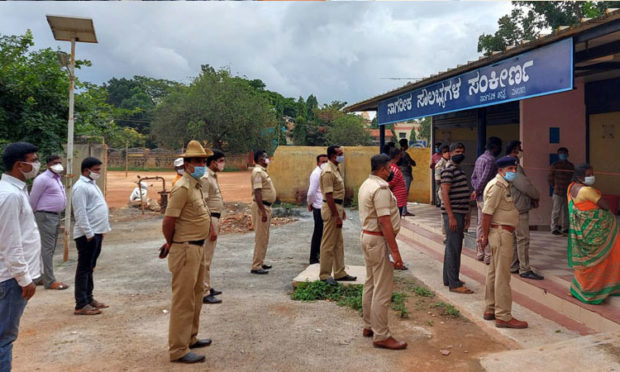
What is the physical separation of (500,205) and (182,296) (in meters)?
3.18

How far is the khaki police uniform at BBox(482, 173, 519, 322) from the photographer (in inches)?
176

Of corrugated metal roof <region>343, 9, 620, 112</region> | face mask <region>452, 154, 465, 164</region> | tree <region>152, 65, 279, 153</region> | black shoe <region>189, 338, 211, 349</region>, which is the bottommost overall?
black shoe <region>189, 338, 211, 349</region>

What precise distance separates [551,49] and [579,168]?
1441 mm

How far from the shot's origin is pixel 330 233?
5.89m

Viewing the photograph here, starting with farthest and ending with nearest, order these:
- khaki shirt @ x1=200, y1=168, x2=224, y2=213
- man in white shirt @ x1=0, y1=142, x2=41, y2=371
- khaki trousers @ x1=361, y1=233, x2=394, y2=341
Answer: khaki shirt @ x1=200, y1=168, x2=224, y2=213 → khaki trousers @ x1=361, y1=233, x2=394, y2=341 → man in white shirt @ x1=0, y1=142, x2=41, y2=371

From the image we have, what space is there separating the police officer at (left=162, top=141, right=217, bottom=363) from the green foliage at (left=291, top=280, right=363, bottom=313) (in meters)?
1.92

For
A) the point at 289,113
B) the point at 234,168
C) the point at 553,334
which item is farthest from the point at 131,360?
the point at 289,113

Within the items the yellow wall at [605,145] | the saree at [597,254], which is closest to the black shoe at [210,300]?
the saree at [597,254]

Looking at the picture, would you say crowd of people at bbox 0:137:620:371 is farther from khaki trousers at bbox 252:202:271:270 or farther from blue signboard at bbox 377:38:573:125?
blue signboard at bbox 377:38:573:125

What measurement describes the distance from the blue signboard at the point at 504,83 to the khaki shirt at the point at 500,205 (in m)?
1.41

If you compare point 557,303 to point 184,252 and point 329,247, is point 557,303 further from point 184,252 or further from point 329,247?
point 184,252

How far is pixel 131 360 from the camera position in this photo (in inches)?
148

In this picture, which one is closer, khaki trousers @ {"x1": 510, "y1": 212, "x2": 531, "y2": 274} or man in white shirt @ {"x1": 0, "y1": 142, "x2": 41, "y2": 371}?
man in white shirt @ {"x1": 0, "y1": 142, "x2": 41, "y2": 371}

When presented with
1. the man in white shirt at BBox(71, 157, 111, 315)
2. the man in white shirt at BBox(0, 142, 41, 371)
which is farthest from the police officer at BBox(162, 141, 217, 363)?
the man in white shirt at BBox(71, 157, 111, 315)
